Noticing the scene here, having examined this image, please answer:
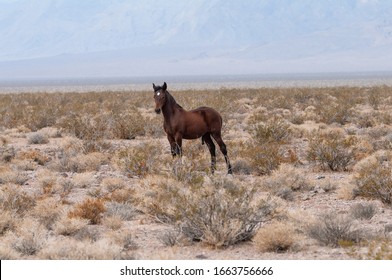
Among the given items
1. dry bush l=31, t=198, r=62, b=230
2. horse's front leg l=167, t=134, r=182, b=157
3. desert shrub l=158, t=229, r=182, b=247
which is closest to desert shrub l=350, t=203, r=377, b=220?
desert shrub l=158, t=229, r=182, b=247

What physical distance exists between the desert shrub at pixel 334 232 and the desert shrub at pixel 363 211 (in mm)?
1242

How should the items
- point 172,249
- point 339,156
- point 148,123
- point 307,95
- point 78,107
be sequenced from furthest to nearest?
1. point 307,95
2. point 78,107
3. point 148,123
4. point 339,156
5. point 172,249

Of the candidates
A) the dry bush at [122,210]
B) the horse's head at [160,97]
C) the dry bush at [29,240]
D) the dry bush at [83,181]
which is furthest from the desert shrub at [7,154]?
the dry bush at [29,240]

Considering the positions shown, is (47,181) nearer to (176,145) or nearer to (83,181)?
(83,181)

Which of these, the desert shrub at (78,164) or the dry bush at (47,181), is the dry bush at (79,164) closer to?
the desert shrub at (78,164)

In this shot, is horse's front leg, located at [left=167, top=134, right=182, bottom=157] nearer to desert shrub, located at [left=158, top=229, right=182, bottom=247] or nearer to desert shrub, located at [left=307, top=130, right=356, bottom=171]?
desert shrub, located at [left=307, top=130, right=356, bottom=171]

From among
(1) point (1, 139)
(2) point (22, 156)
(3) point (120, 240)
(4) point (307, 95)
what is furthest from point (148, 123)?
(4) point (307, 95)

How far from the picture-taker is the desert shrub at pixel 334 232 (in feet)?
27.1

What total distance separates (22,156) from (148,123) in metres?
6.88

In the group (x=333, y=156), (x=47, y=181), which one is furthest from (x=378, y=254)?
(x=333, y=156)

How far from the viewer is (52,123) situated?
26.2 metres

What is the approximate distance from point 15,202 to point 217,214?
355 centimetres

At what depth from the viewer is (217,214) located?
8367mm

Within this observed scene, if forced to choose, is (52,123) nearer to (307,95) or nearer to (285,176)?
(285,176)
